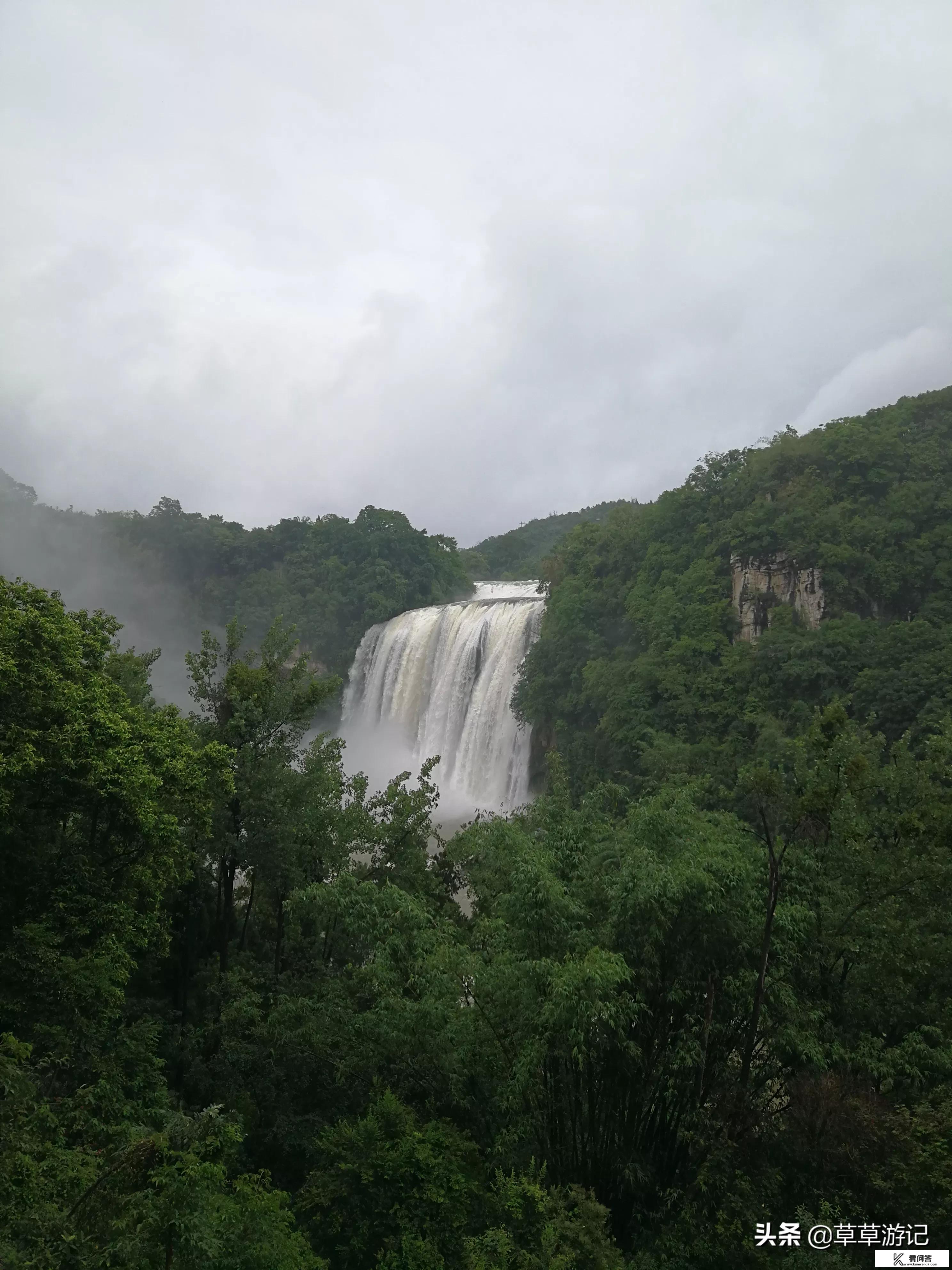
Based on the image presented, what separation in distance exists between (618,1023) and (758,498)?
2933cm

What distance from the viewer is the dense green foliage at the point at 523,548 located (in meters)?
87.4

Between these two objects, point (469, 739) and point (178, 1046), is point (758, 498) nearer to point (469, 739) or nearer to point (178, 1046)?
point (469, 739)

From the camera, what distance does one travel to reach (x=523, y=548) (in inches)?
3735

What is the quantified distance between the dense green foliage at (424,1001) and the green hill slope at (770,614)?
9260 mm

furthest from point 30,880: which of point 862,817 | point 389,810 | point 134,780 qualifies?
point 862,817

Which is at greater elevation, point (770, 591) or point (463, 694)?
point (770, 591)

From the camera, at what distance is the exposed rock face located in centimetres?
2892

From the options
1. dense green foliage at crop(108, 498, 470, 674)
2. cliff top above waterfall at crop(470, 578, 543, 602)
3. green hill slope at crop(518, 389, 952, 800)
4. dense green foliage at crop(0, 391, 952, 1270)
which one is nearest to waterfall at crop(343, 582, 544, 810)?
green hill slope at crop(518, 389, 952, 800)

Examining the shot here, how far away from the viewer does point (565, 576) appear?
134ft

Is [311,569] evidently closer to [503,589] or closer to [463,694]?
[503,589]

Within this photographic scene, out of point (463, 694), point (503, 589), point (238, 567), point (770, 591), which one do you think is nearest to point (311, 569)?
point (238, 567)

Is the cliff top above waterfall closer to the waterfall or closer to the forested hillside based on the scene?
the forested hillside

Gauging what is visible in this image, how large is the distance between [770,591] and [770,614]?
0.95m

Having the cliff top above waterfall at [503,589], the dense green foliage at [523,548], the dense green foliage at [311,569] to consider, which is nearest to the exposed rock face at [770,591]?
the cliff top above waterfall at [503,589]
